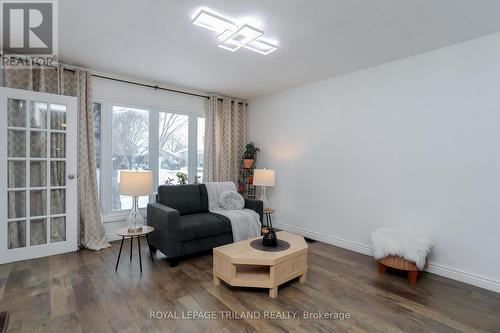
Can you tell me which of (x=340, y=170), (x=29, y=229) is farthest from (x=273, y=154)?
(x=29, y=229)

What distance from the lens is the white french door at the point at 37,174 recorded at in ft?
9.93

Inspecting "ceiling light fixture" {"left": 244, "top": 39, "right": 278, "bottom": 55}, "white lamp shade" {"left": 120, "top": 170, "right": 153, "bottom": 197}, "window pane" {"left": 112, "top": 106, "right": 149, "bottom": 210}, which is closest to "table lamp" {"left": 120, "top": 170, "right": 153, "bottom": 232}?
"white lamp shade" {"left": 120, "top": 170, "right": 153, "bottom": 197}

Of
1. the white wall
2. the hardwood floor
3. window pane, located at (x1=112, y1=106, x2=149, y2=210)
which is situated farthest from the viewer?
window pane, located at (x1=112, y1=106, x2=149, y2=210)

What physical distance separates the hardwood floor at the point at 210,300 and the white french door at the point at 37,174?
0.33m

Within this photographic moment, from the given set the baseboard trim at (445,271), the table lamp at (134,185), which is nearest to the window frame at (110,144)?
the table lamp at (134,185)

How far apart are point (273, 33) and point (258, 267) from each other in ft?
7.97

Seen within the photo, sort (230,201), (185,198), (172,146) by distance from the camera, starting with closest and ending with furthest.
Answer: (185,198) → (230,201) → (172,146)

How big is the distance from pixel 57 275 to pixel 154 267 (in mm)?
965

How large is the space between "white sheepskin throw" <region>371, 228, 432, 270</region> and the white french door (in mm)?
3857

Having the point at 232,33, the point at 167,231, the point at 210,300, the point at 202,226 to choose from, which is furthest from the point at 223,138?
the point at 210,300

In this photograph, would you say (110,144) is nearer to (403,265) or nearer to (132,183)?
(132,183)

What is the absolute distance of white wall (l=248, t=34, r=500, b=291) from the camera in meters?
2.62

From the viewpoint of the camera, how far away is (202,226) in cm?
319

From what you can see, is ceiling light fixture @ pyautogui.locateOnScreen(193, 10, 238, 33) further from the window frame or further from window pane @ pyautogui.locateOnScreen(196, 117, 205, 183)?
window pane @ pyautogui.locateOnScreen(196, 117, 205, 183)
